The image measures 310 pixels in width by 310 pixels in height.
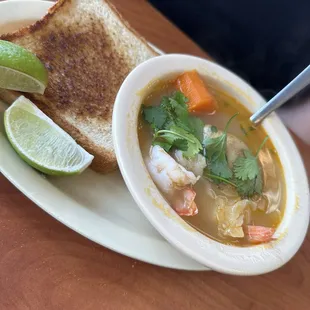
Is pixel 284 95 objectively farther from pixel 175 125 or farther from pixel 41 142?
pixel 41 142

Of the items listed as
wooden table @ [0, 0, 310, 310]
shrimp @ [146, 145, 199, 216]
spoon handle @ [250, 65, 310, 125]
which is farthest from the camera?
spoon handle @ [250, 65, 310, 125]

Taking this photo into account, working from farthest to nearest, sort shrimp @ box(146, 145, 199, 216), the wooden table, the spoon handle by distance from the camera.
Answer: the spoon handle, shrimp @ box(146, 145, 199, 216), the wooden table

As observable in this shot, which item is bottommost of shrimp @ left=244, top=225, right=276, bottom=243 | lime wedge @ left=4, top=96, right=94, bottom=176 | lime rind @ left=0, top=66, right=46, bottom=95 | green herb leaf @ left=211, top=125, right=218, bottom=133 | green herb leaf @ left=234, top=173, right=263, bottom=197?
lime wedge @ left=4, top=96, right=94, bottom=176

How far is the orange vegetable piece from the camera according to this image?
1396mm

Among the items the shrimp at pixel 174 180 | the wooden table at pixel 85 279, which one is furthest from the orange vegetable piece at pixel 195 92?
the wooden table at pixel 85 279

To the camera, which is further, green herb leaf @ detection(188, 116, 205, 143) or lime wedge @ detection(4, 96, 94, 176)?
green herb leaf @ detection(188, 116, 205, 143)

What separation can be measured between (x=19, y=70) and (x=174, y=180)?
477mm

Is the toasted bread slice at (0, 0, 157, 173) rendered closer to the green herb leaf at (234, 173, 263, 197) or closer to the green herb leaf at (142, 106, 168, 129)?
the green herb leaf at (142, 106, 168, 129)

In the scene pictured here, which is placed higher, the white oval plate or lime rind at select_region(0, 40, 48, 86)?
lime rind at select_region(0, 40, 48, 86)

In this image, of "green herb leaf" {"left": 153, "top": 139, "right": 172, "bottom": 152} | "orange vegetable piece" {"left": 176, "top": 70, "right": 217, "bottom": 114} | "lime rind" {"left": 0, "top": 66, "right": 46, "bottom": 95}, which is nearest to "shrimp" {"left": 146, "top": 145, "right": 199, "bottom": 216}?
"green herb leaf" {"left": 153, "top": 139, "right": 172, "bottom": 152}

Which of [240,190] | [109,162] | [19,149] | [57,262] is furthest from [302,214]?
[19,149]

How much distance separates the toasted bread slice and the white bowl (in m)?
0.14

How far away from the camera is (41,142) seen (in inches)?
46.1

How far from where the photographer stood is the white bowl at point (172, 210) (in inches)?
44.3
